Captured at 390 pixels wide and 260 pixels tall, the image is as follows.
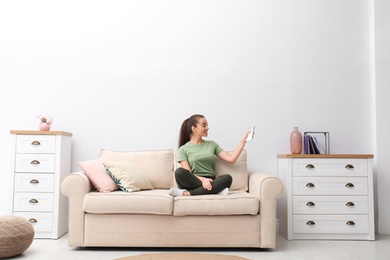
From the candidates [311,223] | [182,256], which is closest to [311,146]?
[311,223]

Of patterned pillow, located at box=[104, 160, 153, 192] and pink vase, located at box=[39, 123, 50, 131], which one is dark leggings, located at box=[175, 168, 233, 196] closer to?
patterned pillow, located at box=[104, 160, 153, 192]

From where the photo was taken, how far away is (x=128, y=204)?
3334 mm

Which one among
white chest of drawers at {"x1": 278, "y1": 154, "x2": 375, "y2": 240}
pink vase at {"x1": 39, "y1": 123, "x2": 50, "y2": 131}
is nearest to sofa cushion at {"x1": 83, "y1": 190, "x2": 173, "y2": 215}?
pink vase at {"x1": 39, "y1": 123, "x2": 50, "y2": 131}

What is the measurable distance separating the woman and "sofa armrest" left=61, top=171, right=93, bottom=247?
2.29ft

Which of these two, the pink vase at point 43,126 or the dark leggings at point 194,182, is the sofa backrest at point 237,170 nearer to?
the dark leggings at point 194,182

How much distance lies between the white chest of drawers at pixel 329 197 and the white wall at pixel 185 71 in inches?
19.6

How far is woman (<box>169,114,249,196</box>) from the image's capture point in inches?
141

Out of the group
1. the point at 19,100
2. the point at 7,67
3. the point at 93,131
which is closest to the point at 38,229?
the point at 93,131

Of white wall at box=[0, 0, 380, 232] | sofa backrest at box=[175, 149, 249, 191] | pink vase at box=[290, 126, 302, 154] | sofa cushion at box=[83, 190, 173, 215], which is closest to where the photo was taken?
sofa cushion at box=[83, 190, 173, 215]

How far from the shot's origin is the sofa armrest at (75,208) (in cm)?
338

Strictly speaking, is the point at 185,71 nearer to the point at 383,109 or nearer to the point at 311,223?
the point at 311,223

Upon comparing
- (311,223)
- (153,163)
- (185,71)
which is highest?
(185,71)

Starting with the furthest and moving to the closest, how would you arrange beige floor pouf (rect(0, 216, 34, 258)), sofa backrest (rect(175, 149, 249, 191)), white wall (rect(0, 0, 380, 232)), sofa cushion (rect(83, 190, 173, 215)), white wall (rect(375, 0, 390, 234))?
white wall (rect(0, 0, 380, 232))
white wall (rect(375, 0, 390, 234))
sofa backrest (rect(175, 149, 249, 191))
sofa cushion (rect(83, 190, 173, 215))
beige floor pouf (rect(0, 216, 34, 258))

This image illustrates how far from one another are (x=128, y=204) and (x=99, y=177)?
17.8 inches
